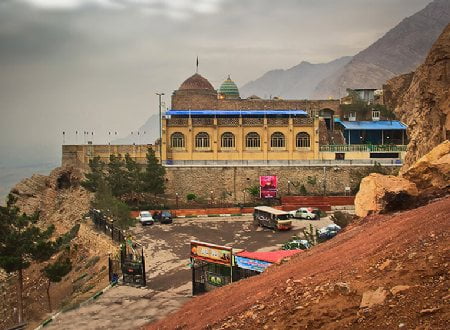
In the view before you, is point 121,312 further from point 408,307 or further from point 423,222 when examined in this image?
point 408,307

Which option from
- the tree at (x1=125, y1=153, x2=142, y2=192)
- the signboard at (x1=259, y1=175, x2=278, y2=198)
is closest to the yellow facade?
the signboard at (x1=259, y1=175, x2=278, y2=198)

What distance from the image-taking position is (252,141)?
2261 inches

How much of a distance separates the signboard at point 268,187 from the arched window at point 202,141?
8491 millimetres

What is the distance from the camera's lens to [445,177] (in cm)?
1880

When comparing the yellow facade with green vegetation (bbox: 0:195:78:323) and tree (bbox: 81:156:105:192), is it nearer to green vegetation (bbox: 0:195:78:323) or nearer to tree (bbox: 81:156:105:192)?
tree (bbox: 81:156:105:192)

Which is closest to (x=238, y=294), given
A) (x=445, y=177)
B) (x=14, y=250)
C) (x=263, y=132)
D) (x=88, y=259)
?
(x=445, y=177)

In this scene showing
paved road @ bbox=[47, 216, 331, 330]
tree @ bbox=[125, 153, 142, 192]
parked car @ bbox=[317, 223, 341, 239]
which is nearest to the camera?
paved road @ bbox=[47, 216, 331, 330]

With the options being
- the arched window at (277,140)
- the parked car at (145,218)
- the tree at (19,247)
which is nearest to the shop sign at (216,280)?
the tree at (19,247)

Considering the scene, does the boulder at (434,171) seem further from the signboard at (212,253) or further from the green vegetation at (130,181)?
the green vegetation at (130,181)

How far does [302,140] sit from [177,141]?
14120mm

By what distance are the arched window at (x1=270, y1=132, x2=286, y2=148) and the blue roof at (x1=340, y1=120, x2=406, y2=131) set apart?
393 inches

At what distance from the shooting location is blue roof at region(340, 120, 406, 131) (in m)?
61.8

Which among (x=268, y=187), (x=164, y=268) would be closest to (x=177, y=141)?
(x=268, y=187)

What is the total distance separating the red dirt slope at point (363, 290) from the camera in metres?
8.62
